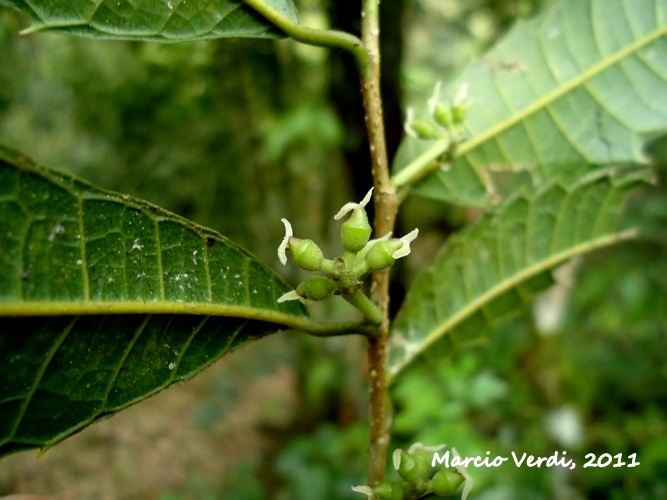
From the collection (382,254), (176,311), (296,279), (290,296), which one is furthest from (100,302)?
(296,279)

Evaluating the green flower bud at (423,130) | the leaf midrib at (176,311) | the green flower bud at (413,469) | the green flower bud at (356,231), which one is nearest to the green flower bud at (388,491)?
the green flower bud at (413,469)

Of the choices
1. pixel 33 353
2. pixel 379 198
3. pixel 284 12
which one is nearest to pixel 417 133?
pixel 379 198

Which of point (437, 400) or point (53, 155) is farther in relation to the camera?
point (53, 155)

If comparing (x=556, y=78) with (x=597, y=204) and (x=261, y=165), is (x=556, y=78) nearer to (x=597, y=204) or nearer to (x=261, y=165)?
(x=597, y=204)

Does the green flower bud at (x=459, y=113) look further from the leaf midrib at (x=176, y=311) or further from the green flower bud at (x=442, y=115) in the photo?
the leaf midrib at (x=176, y=311)

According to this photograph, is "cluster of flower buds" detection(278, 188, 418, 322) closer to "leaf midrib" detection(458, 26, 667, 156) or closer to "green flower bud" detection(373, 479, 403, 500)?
"green flower bud" detection(373, 479, 403, 500)

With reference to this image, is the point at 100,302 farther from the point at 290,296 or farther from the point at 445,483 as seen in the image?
the point at 445,483
